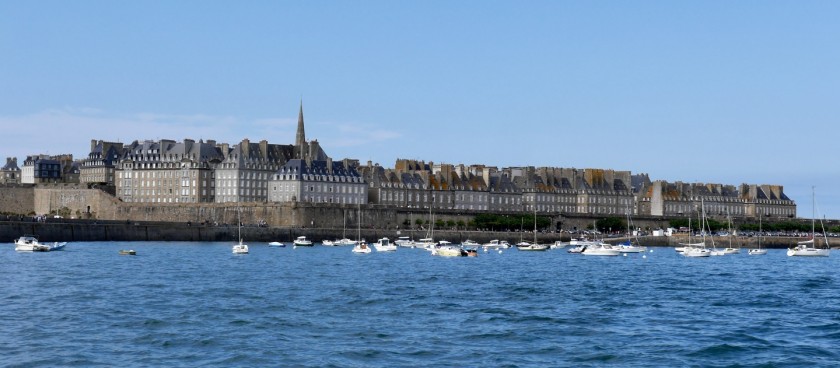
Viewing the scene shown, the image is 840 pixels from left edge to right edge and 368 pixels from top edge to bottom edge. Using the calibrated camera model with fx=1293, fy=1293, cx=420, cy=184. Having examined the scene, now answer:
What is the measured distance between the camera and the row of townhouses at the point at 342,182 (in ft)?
394

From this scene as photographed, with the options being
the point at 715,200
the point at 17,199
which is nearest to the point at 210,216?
the point at 17,199

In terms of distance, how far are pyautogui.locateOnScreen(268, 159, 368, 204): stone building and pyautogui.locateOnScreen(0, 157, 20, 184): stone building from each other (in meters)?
44.8

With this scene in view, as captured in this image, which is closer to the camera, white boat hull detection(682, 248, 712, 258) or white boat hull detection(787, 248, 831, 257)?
white boat hull detection(682, 248, 712, 258)

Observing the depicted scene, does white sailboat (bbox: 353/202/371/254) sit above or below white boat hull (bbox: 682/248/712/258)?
above

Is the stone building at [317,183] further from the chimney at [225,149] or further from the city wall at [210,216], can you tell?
the chimney at [225,149]

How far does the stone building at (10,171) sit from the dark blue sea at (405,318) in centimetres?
9709

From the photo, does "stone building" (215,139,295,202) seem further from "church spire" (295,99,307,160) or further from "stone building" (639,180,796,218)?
"stone building" (639,180,796,218)

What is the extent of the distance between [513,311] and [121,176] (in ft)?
318

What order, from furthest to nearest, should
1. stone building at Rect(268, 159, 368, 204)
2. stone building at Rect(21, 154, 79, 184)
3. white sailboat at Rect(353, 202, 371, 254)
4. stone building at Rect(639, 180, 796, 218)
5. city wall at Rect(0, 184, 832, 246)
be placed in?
stone building at Rect(639, 180, 796, 218) → stone building at Rect(21, 154, 79, 184) → stone building at Rect(268, 159, 368, 204) → city wall at Rect(0, 184, 832, 246) → white sailboat at Rect(353, 202, 371, 254)

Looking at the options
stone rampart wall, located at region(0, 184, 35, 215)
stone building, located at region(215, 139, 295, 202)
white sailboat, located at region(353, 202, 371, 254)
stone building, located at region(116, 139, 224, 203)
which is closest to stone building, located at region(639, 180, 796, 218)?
white sailboat, located at region(353, 202, 371, 254)

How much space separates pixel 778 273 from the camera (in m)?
61.6

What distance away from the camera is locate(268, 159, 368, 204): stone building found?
115750 mm

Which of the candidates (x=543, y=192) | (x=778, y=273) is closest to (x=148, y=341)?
(x=778, y=273)

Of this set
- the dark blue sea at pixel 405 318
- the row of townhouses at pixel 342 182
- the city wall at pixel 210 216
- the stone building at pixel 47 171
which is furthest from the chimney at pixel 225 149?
the dark blue sea at pixel 405 318
